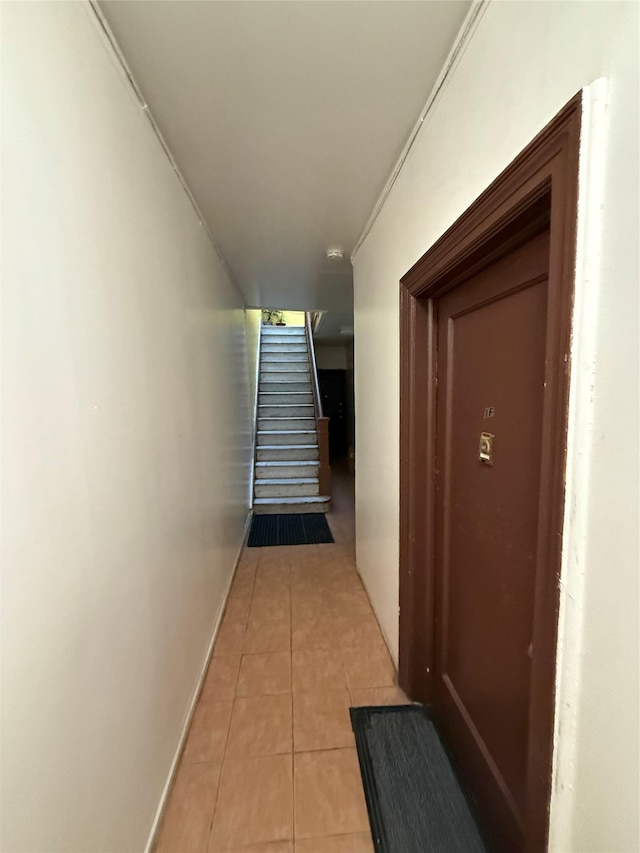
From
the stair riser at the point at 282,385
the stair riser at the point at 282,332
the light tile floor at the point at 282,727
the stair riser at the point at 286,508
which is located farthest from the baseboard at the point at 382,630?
the stair riser at the point at 282,332

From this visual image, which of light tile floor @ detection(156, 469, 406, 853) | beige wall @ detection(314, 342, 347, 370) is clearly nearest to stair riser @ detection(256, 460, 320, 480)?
light tile floor @ detection(156, 469, 406, 853)

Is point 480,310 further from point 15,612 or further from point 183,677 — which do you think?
point 183,677

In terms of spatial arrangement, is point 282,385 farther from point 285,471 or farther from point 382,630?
point 382,630


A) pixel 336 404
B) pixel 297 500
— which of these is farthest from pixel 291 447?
pixel 336 404

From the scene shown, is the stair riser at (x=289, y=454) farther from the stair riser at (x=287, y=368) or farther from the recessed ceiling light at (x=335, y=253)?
the recessed ceiling light at (x=335, y=253)

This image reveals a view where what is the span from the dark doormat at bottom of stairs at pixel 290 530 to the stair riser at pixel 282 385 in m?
2.50

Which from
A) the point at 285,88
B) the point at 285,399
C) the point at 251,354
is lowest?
the point at 285,399

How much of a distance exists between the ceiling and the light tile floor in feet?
7.96

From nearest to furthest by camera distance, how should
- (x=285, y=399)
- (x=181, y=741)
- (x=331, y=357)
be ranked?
(x=181, y=741)
(x=285, y=399)
(x=331, y=357)

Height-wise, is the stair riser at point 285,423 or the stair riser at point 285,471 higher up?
the stair riser at point 285,423

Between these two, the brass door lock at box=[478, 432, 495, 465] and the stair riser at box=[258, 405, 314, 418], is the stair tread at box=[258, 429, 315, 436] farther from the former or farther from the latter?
the brass door lock at box=[478, 432, 495, 465]

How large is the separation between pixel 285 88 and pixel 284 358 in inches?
214

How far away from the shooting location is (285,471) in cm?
473

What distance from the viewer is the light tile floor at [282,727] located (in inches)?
45.7
